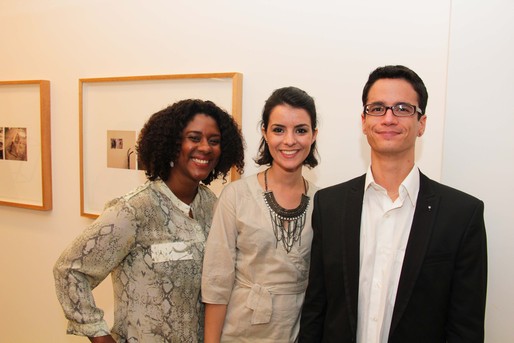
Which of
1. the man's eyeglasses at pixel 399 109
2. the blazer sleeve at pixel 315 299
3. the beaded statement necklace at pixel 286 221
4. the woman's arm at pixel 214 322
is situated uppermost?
the man's eyeglasses at pixel 399 109

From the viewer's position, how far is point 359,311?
1.36 meters

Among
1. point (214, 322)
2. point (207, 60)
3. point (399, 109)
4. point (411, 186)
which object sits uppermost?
point (207, 60)

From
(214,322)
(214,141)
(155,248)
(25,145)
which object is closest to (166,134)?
(214,141)

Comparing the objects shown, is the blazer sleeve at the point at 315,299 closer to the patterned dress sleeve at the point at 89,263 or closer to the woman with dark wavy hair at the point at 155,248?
the woman with dark wavy hair at the point at 155,248

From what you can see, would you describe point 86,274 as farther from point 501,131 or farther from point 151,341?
point 501,131

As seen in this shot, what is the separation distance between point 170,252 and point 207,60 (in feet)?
3.09

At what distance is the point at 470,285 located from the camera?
4.06 ft

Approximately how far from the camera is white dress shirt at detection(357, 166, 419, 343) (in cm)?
130

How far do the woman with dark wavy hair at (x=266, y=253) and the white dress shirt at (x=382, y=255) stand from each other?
0.77 ft

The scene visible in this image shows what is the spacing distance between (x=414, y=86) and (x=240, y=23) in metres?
0.95

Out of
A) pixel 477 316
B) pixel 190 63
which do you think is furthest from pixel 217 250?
pixel 190 63

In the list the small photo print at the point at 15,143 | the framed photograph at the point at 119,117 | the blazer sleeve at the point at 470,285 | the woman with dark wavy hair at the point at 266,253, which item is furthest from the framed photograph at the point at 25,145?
the blazer sleeve at the point at 470,285

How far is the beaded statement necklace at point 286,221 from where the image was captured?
151cm

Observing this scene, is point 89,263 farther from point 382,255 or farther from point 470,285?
point 470,285
